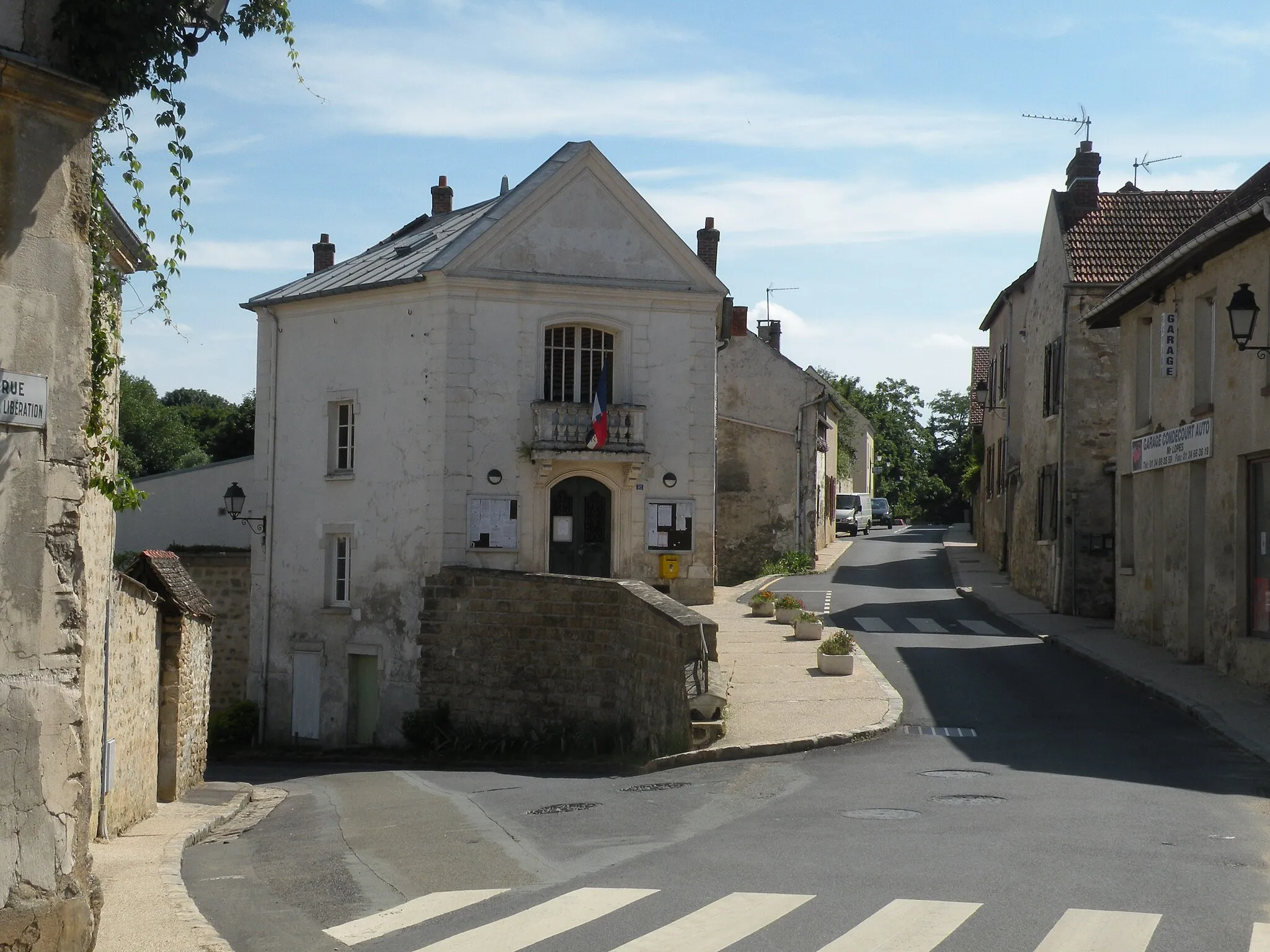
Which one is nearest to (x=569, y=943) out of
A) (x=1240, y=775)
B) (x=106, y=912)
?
(x=106, y=912)

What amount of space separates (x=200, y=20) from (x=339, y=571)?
20.1 m

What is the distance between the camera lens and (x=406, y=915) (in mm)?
8094

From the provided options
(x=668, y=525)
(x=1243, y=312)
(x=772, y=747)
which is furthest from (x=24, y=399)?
(x=668, y=525)

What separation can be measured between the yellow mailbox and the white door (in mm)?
6675

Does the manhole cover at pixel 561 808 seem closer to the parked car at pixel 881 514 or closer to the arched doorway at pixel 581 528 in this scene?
the arched doorway at pixel 581 528

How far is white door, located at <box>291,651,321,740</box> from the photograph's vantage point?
26578mm

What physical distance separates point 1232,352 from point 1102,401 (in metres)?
10.1

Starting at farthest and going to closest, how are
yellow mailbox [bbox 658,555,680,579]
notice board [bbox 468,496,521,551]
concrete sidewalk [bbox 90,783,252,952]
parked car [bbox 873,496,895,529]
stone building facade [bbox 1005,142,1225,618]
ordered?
parked car [bbox 873,496,895,529] < stone building facade [bbox 1005,142,1225,618] < yellow mailbox [bbox 658,555,680,579] < notice board [bbox 468,496,521,551] < concrete sidewalk [bbox 90,783,252,952]

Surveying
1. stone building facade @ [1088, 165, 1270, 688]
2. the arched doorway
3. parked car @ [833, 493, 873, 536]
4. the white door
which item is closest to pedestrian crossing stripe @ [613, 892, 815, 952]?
stone building facade @ [1088, 165, 1270, 688]

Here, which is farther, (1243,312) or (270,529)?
(270,529)

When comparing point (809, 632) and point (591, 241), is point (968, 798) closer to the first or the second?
point (809, 632)

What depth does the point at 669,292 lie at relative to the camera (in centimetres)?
2606

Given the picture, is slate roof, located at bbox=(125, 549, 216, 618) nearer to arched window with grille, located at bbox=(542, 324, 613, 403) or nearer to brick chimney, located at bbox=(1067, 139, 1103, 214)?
arched window with grille, located at bbox=(542, 324, 613, 403)

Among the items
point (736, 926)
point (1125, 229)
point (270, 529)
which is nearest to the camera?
point (736, 926)
